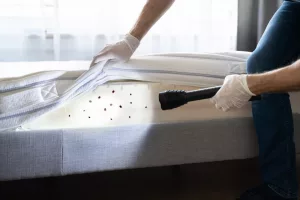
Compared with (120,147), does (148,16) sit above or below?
above

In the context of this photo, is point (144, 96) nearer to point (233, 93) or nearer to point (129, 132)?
point (129, 132)

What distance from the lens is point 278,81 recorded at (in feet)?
2.89

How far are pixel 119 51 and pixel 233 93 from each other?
330 millimetres

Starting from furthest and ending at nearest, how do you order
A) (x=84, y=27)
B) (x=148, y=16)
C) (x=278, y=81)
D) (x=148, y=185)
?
(x=84, y=27), (x=148, y=185), (x=148, y=16), (x=278, y=81)

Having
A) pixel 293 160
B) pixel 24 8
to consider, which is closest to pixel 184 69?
pixel 293 160

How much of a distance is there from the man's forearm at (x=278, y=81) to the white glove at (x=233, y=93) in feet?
0.05

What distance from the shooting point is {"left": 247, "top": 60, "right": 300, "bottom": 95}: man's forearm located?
86cm

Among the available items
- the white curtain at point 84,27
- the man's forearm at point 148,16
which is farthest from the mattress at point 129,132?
the white curtain at point 84,27

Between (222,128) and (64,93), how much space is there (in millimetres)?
451

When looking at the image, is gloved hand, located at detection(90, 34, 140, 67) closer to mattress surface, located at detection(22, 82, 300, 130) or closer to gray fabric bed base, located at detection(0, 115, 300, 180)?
mattress surface, located at detection(22, 82, 300, 130)

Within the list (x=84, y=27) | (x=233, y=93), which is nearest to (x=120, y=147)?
(x=233, y=93)

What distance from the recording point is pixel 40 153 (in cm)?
97

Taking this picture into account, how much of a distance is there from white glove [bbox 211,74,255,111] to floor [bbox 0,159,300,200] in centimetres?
40

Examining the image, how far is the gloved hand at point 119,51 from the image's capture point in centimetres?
104
